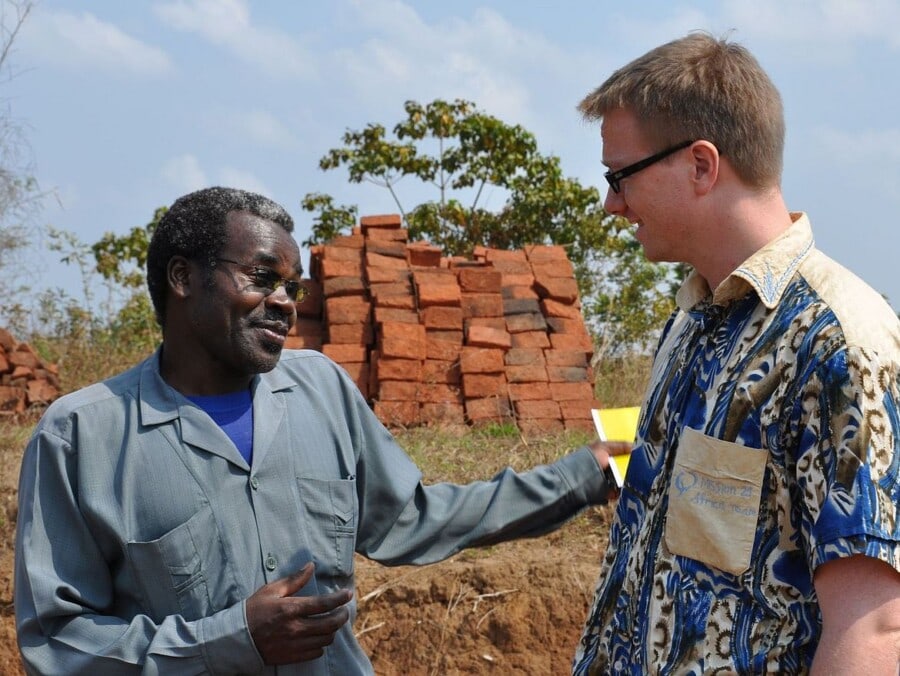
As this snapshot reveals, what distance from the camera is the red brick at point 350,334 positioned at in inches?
392

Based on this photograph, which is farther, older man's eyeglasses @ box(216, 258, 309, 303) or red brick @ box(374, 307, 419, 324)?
red brick @ box(374, 307, 419, 324)

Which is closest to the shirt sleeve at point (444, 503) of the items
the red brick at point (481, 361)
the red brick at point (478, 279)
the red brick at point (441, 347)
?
the red brick at point (481, 361)

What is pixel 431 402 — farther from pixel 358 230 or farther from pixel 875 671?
pixel 875 671

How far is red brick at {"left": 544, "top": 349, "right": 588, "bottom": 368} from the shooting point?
10.1 meters

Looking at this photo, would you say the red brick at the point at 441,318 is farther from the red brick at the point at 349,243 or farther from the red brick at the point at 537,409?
the red brick at the point at 349,243

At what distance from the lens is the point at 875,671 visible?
5.86 feet

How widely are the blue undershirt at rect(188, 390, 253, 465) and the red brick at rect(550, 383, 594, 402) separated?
724cm

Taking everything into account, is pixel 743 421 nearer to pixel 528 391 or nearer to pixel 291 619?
pixel 291 619

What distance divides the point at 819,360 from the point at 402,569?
4.30 m

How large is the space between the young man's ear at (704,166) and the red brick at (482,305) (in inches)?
320

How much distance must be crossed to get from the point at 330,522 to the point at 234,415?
37cm

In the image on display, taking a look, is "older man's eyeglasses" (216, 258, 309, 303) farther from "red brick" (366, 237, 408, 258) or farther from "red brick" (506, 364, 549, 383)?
"red brick" (366, 237, 408, 258)

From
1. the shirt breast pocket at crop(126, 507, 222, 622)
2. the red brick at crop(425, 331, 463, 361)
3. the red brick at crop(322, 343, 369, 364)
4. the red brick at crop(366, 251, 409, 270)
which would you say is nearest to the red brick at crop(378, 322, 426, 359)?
the red brick at crop(425, 331, 463, 361)

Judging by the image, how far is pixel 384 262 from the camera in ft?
34.0
